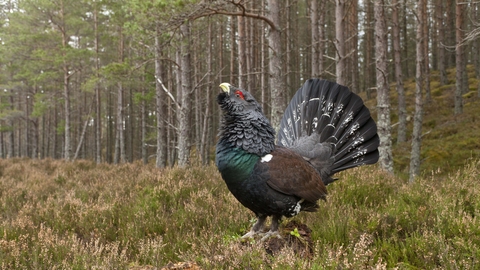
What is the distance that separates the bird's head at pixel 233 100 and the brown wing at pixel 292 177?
494mm

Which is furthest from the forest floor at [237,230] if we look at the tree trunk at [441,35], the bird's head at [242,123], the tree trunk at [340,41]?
the tree trunk at [441,35]

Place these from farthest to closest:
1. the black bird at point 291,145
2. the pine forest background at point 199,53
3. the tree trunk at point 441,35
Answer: the tree trunk at point 441,35
the pine forest background at point 199,53
the black bird at point 291,145

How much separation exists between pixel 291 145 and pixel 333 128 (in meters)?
0.54

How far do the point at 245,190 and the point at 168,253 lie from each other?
1296 mm

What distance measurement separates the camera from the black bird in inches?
108

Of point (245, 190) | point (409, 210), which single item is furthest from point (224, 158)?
point (409, 210)

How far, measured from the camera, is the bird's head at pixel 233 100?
110 inches

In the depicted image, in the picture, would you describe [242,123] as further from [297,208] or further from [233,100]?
[297,208]

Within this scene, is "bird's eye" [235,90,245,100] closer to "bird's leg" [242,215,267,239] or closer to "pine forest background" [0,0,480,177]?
"bird's leg" [242,215,267,239]

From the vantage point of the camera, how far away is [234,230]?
370cm

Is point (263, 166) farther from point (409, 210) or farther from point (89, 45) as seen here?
point (89, 45)

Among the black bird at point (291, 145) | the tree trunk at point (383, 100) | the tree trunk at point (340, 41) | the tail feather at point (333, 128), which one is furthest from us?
the tree trunk at point (340, 41)

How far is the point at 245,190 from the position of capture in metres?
2.72

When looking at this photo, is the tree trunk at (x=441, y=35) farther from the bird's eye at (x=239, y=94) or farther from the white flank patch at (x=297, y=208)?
the bird's eye at (x=239, y=94)
